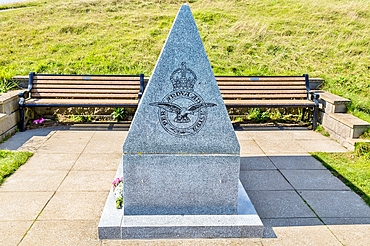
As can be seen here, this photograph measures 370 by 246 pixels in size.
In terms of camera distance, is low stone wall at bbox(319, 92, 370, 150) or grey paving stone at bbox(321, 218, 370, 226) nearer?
grey paving stone at bbox(321, 218, 370, 226)

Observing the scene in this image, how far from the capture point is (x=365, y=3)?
14750mm

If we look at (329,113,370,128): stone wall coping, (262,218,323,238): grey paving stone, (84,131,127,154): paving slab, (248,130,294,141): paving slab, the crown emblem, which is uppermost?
the crown emblem

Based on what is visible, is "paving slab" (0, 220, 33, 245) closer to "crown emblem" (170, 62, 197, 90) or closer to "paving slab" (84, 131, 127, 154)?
"crown emblem" (170, 62, 197, 90)

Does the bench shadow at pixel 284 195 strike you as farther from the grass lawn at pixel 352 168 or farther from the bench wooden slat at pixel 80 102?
the bench wooden slat at pixel 80 102

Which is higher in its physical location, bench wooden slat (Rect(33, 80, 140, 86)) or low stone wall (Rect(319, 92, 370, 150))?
bench wooden slat (Rect(33, 80, 140, 86))

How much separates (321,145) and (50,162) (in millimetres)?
4150

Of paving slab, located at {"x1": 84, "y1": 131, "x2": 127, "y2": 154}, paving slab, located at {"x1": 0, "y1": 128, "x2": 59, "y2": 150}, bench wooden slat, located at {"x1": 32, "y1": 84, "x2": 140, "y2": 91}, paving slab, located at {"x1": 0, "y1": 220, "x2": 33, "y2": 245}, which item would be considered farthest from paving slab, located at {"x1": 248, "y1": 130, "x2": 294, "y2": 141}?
paving slab, located at {"x1": 0, "y1": 220, "x2": 33, "y2": 245}

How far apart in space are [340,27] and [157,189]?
36.4ft

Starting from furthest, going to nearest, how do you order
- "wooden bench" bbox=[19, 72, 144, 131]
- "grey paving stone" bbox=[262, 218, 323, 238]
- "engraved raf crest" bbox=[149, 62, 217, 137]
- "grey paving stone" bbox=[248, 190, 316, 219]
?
"wooden bench" bbox=[19, 72, 144, 131] < "grey paving stone" bbox=[248, 190, 316, 219] < "grey paving stone" bbox=[262, 218, 323, 238] < "engraved raf crest" bbox=[149, 62, 217, 137]

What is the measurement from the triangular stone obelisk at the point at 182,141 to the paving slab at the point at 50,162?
1.91 m

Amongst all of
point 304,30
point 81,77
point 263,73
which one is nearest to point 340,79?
point 263,73

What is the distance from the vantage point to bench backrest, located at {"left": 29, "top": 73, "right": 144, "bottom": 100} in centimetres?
699

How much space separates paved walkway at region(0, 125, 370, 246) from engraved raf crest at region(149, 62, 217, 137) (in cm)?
98

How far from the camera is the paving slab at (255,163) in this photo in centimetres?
491
